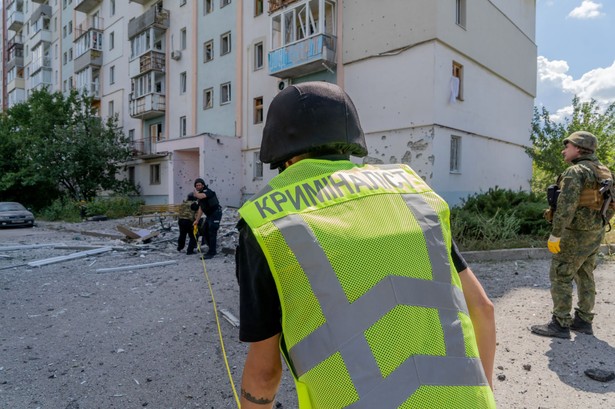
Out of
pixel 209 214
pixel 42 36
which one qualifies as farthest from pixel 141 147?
pixel 42 36

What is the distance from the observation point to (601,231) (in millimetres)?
4055

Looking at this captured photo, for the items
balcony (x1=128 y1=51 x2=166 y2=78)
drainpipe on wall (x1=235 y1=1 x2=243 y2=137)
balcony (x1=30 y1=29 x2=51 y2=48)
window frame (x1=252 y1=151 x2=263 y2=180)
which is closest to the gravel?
window frame (x1=252 y1=151 x2=263 y2=180)

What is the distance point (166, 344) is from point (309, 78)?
48.8 feet

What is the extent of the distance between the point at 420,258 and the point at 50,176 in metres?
27.6

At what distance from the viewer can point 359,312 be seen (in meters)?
0.96

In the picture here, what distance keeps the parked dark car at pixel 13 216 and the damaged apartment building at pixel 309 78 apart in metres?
6.68

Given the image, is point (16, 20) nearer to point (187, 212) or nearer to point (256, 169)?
point (256, 169)

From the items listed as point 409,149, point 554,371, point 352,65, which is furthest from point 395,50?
point 554,371

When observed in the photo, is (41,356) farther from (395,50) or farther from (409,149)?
(395,50)

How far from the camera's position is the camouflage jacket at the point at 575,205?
3.90m

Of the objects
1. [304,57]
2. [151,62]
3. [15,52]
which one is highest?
[15,52]

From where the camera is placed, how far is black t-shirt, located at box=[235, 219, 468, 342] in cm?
100

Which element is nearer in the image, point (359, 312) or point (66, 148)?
point (359, 312)

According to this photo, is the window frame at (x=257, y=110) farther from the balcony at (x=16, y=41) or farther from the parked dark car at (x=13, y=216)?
the balcony at (x=16, y=41)
